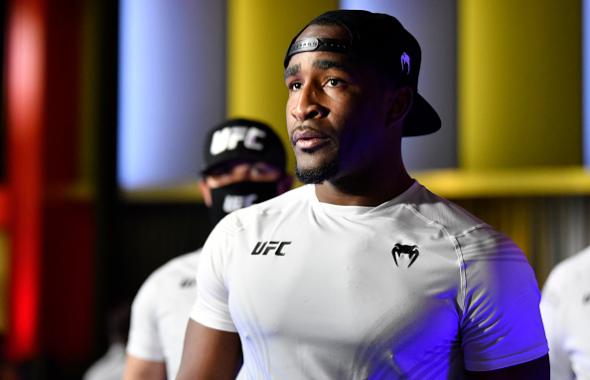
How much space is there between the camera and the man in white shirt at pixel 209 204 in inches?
85.8

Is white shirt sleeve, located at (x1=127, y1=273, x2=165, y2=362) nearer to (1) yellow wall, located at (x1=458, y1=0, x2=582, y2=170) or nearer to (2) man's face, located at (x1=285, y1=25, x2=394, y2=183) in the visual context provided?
(2) man's face, located at (x1=285, y1=25, x2=394, y2=183)

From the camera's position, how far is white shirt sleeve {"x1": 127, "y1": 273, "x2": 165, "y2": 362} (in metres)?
2.27

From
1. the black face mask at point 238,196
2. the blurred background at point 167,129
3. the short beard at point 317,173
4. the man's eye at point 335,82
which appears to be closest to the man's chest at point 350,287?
the short beard at point 317,173

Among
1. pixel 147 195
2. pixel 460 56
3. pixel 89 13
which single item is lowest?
pixel 147 195

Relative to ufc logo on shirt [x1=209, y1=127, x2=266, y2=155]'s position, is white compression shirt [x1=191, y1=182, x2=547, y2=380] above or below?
below

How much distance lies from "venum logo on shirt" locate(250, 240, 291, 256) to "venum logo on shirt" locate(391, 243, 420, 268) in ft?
0.58

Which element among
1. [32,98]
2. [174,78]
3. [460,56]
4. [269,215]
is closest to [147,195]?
[174,78]

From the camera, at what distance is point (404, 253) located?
1349 mm

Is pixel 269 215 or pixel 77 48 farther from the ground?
pixel 77 48

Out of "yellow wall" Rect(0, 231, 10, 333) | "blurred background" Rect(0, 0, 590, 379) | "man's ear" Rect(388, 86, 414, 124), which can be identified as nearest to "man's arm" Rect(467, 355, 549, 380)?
"man's ear" Rect(388, 86, 414, 124)

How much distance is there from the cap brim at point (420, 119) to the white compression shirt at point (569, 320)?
0.98 metres

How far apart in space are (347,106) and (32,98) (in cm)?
632

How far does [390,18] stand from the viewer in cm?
140

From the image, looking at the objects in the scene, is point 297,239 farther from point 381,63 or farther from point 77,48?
point 77,48
